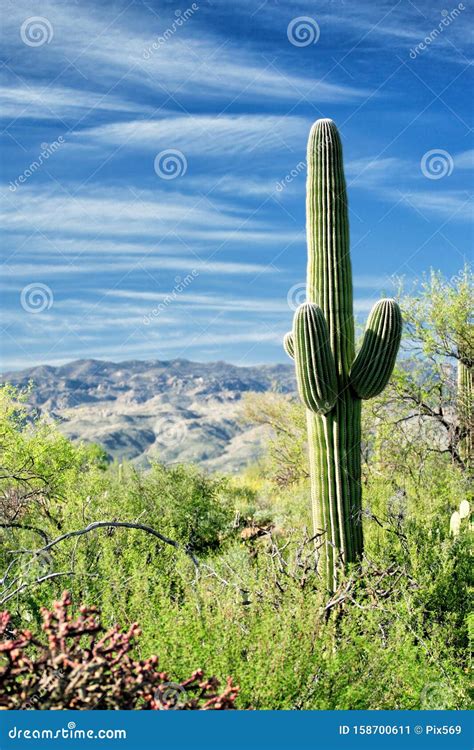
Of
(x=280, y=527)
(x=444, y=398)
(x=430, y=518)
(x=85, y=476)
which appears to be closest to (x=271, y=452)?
(x=444, y=398)

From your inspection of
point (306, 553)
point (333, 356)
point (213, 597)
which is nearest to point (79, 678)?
point (213, 597)

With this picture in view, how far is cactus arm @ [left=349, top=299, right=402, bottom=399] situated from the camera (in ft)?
21.1

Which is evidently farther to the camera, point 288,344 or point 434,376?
point 434,376

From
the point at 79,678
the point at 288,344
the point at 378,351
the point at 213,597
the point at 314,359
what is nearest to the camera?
the point at 79,678

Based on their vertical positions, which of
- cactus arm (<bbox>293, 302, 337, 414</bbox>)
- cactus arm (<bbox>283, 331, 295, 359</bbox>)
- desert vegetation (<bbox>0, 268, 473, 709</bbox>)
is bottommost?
desert vegetation (<bbox>0, 268, 473, 709</bbox>)

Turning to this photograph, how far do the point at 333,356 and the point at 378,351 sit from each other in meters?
0.38

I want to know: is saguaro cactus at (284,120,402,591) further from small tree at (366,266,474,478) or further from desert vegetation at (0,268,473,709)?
small tree at (366,266,474,478)

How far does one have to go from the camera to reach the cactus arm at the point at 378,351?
6.42 meters

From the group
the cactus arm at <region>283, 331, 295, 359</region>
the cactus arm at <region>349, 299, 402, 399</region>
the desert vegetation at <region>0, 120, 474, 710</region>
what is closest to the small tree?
the desert vegetation at <region>0, 120, 474, 710</region>

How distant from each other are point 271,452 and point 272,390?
211 inches

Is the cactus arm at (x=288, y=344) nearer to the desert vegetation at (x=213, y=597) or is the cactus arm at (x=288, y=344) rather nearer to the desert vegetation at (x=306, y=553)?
the desert vegetation at (x=306, y=553)

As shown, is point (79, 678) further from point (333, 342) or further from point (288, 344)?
point (288, 344)

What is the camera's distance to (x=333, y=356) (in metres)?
6.49

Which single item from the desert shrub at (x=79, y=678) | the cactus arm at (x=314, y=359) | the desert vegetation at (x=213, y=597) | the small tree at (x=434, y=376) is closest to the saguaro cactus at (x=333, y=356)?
the cactus arm at (x=314, y=359)
